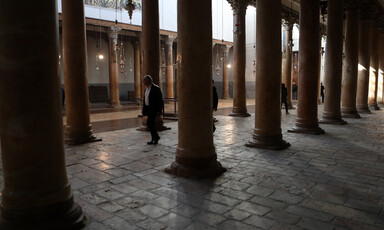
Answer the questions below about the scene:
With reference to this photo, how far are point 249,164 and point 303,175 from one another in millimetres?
1006

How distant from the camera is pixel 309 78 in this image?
8.80 meters

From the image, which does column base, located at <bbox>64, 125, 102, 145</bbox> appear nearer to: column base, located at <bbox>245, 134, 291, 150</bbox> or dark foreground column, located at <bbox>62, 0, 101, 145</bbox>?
dark foreground column, located at <bbox>62, 0, 101, 145</bbox>

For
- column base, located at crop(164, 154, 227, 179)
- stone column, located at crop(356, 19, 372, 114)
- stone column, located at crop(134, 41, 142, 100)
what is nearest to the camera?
column base, located at crop(164, 154, 227, 179)

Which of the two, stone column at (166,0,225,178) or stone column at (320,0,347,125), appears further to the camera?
stone column at (320,0,347,125)

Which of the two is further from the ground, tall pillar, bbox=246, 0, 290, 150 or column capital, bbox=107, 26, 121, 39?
column capital, bbox=107, 26, 121, 39

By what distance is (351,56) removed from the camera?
41.9ft

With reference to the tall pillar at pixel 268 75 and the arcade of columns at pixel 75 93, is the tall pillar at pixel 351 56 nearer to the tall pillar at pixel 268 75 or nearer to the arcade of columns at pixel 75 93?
the arcade of columns at pixel 75 93

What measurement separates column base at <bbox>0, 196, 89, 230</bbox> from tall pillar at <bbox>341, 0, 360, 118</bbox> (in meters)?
12.5

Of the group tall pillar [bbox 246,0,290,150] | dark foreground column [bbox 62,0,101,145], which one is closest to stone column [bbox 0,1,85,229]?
dark foreground column [bbox 62,0,101,145]

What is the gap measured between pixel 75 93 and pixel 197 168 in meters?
4.12

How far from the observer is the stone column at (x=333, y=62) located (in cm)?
1030

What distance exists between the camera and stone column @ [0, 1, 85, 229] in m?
2.85

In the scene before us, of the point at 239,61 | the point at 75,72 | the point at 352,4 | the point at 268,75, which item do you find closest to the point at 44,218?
the point at 75,72

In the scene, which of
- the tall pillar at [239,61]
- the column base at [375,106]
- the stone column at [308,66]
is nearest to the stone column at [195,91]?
the stone column at [308,66]
